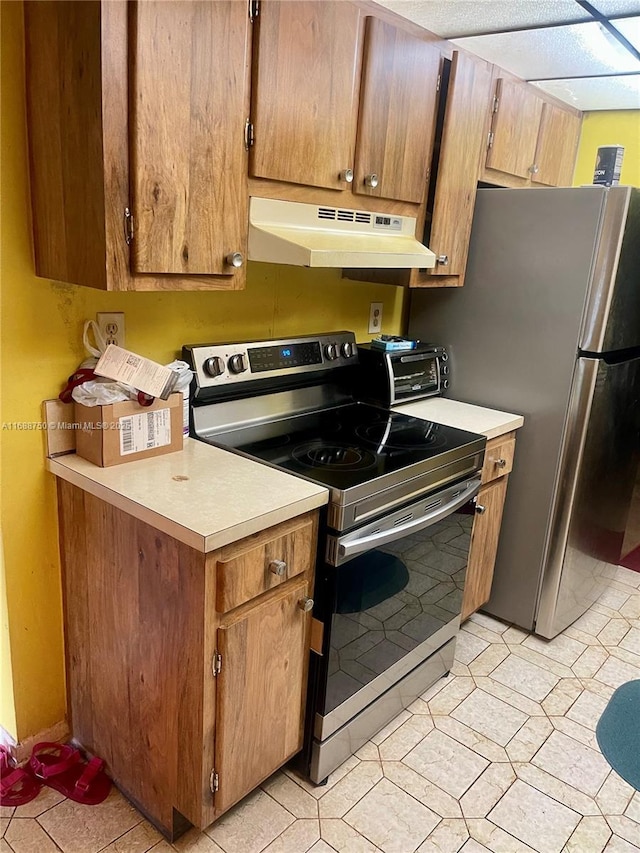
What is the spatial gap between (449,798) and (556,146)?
2429 millimetres

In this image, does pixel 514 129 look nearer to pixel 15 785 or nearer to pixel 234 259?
pixel 234 259

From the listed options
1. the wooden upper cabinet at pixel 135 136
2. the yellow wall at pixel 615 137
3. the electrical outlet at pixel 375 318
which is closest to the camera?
the wooden upper cabinet at pixel 135 136

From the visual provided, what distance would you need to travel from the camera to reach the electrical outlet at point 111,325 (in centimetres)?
161

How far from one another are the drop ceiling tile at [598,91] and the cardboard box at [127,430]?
214cm

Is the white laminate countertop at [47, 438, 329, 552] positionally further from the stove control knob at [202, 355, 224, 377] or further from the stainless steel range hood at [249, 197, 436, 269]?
the stainless steel range hood at [249, 197, 436, 269]

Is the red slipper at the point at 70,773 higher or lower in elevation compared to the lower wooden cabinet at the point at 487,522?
lower

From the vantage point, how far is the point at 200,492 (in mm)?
1424

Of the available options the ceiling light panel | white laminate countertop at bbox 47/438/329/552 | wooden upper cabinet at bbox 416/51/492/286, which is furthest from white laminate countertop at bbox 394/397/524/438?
the ceiling light panel

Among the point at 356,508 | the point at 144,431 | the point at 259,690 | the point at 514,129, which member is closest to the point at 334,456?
the point at 356,508

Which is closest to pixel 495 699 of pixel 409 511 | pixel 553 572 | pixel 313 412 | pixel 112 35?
pixel 553 572

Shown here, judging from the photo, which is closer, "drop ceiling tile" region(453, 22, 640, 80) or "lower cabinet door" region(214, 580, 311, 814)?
"lower cabinet door" region(214, 580, 311, 814)

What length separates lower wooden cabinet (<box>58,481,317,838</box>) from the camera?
1.35 m

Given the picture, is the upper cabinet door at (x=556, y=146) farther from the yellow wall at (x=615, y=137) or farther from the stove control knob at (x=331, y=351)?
the stove control knob at (x=331, y=351)

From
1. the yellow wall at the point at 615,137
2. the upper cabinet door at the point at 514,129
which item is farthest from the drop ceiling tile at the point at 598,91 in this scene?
the upper cabinet door at the point at 514,129
